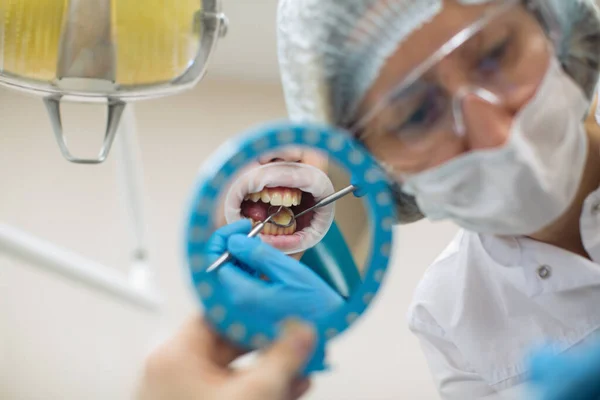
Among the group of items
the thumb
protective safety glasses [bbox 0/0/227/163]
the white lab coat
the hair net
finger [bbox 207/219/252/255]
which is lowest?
the white lab coat

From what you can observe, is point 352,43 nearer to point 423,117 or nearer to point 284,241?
point 423,117

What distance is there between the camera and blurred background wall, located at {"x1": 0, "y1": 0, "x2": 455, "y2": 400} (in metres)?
1.58

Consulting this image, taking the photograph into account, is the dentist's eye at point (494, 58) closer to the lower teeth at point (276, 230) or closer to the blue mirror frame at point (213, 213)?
the blue mirror frame at point (213, 213)


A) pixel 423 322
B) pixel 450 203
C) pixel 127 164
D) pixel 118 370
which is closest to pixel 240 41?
pixel 127 164

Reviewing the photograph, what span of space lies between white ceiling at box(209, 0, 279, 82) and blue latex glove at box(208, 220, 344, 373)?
3.96 feet

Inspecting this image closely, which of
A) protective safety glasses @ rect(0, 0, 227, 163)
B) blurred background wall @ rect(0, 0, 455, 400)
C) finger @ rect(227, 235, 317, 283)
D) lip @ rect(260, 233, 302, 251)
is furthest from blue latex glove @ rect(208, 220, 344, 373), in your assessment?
blurred background wall @ rect(0, 0, 455, 400)

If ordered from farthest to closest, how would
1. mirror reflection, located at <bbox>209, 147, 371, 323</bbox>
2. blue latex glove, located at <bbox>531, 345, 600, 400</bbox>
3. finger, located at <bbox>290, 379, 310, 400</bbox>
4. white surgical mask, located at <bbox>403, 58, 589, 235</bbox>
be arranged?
mirror reflection, located at <bbox>209, 147, 371, 323</bbox>, white surgical mask, located at <bbox>403, 58, 589, 235</bbox>, finger, located at <bbox>290, 379, 310, 400</bbox>, blue latex glove, located at <bbox>531, 345, 600, 400</bbox>

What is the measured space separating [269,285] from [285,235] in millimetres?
208

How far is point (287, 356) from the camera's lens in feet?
1.43

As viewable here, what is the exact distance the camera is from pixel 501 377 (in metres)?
0.83

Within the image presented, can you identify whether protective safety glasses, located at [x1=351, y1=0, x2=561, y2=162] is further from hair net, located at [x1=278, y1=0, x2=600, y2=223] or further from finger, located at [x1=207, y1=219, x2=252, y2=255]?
finger, located at [x1=207, y1=219, x2=252, y2=255]

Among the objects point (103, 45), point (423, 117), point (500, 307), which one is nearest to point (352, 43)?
point (423, 117)

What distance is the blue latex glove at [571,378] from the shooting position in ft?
1.17

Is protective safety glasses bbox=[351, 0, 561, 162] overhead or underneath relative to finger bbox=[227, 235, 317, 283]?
overhead
